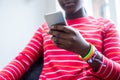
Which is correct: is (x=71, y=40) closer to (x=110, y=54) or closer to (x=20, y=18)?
(x=110, y=54)

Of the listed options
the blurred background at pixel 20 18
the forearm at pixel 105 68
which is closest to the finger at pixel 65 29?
the forearm at pixel 105 68

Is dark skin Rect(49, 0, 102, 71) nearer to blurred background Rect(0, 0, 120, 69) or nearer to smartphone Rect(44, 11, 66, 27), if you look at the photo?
smartphone Rect(44, 11, 66, 27)

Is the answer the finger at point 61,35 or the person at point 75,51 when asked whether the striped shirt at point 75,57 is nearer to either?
the person at point 75,51

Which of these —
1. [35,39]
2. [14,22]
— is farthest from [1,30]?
[35,39]

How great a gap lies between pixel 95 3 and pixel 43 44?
0.78 metres

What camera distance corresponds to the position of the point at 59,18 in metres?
0.77

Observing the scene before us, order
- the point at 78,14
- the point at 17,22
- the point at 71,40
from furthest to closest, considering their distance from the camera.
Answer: the point at 17,22 → the point at 78,14 → the point at 71,40

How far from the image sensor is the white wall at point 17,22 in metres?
1.56

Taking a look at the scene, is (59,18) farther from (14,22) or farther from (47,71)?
(14,22)

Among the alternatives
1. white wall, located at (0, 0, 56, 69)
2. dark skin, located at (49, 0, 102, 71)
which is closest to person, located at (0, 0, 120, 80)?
dark skin, located at (49, 0, 102, 71)

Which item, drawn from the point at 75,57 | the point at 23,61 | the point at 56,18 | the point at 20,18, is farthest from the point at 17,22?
the point at 56,18

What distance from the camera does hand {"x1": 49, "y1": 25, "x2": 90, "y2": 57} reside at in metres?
0.75

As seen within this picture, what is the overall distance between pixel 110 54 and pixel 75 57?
0.14 m

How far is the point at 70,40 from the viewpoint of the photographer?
2.44 feet
